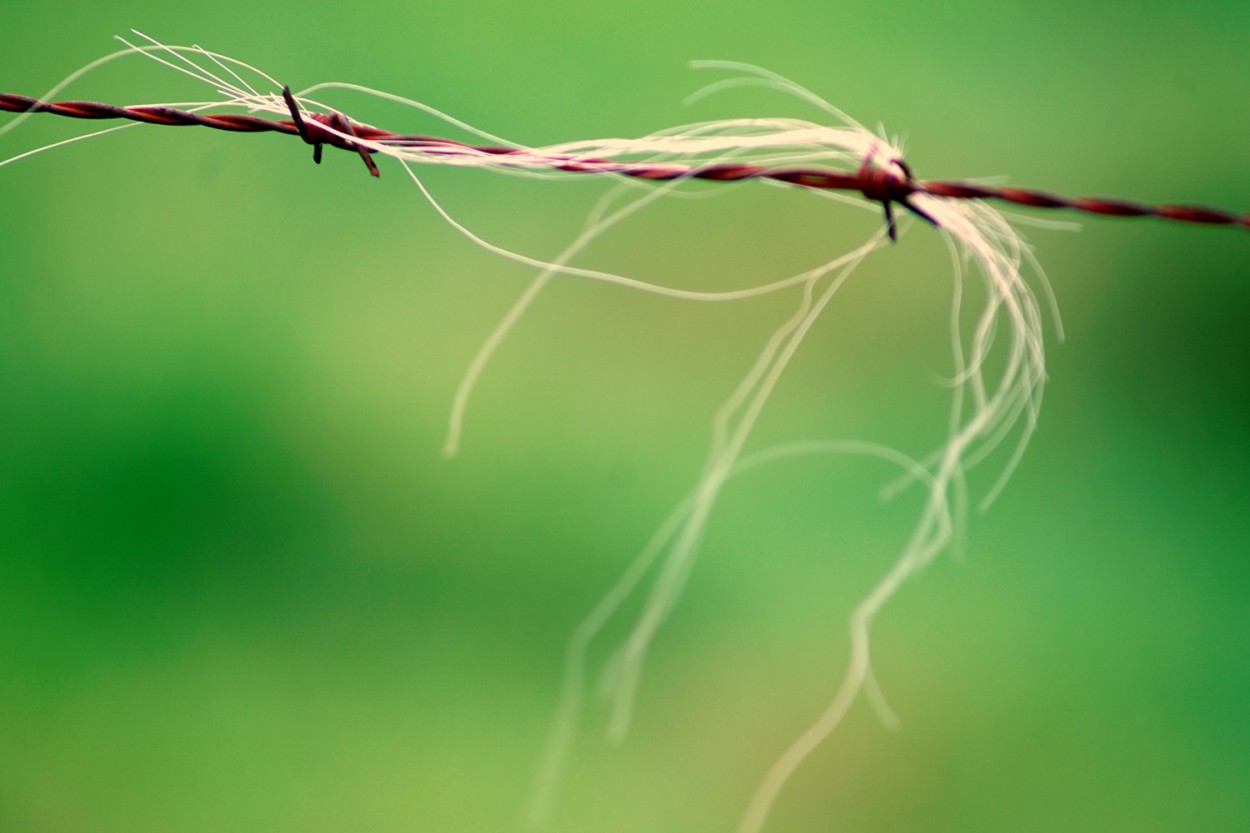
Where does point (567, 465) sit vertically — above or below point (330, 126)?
below

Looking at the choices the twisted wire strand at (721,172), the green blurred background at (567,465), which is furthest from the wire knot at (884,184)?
the green blurred background at (567,465)

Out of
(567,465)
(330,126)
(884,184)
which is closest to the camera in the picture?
(884,184)

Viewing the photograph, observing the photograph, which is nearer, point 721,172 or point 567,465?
point 721,172

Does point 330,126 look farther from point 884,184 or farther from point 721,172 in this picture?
point 884,184

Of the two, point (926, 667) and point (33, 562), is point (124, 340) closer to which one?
point (33, 562)

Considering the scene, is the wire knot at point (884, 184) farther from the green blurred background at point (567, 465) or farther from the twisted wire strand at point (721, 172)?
the green blurred background at point (567, 465)

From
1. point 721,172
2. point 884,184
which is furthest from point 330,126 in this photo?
point 884,184

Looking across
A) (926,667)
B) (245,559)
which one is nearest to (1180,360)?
(926,667)
